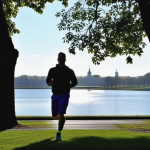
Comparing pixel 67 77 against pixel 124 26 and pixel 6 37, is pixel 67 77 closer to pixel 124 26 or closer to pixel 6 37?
pixel 6 37

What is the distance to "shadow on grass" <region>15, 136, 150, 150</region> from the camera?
6.78 m

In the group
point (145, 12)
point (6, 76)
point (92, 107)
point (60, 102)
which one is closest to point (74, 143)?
point (60, 102)

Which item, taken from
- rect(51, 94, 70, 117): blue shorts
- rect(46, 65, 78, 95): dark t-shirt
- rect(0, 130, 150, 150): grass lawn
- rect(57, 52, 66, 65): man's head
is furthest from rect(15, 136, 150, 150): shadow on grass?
rect(57, 52, 66, 65): man's head

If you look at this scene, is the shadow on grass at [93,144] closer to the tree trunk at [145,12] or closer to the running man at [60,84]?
the running man at [60,84]

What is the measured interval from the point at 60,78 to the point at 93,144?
171 cm

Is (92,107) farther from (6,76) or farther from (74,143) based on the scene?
(74,143)

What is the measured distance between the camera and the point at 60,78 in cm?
760

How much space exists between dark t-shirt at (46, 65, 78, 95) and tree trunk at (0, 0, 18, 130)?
19.9ft

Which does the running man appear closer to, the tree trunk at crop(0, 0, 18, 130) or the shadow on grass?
the shadow on grass

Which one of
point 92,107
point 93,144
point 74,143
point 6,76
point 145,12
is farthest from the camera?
point 92,107

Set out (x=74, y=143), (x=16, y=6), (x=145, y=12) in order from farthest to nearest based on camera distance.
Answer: (x=16, y=6)
(x=145, y=12)
(x=74, y=143)

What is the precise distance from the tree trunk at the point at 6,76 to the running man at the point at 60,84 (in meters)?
6.00

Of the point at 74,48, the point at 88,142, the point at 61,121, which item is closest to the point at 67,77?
the point at 61,121

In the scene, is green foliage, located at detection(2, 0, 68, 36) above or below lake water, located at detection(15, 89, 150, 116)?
above
